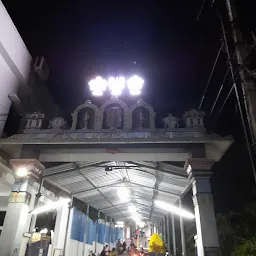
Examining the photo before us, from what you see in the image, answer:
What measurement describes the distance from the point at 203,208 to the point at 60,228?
9.23 meters

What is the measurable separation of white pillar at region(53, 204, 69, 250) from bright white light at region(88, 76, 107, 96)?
23.3 ft

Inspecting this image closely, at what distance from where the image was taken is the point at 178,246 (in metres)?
16.2

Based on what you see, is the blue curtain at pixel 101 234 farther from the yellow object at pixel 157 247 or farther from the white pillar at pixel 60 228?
the yellow object at pixel 157 247

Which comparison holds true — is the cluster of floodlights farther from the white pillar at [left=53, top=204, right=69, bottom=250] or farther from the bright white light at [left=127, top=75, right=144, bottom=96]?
the white pillar at [left=53, top=204, right=69, bottom=250]

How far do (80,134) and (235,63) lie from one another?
603 centimetres

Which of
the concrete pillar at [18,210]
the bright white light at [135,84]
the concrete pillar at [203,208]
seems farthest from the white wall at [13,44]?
the concrete pillar at [203,208]

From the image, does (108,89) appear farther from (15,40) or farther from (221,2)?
(221,2)

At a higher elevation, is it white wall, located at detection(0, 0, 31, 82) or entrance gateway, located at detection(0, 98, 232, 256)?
white wall, located at detection(0, 0, 31, 82)

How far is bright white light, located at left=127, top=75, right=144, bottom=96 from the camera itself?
41.0 ft

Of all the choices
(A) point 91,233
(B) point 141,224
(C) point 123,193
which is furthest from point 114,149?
(B) point 141,224

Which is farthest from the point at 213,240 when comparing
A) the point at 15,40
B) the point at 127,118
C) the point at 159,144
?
the point at 15,40

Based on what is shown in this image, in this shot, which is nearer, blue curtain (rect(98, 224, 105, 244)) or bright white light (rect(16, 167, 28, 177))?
bright white light (rect(16, 167, 28, 177))

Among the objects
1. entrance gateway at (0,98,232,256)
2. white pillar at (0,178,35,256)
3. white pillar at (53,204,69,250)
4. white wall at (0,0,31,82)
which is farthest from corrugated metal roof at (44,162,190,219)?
white wall at (0,0,31,82)

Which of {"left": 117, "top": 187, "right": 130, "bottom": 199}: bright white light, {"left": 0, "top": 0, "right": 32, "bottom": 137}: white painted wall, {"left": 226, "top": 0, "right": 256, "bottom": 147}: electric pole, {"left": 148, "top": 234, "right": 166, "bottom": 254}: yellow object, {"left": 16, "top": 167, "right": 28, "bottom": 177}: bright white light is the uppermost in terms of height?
{"left": 0, "top": 0, "right": 32, "bottom": 137}: white painted wall
